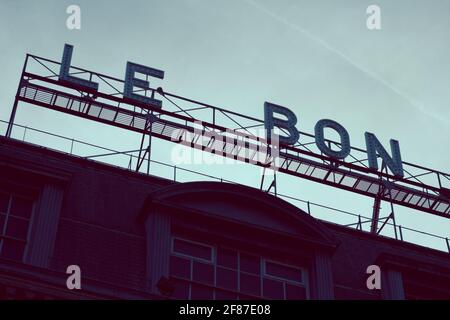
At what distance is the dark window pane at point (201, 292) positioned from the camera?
20.8 m

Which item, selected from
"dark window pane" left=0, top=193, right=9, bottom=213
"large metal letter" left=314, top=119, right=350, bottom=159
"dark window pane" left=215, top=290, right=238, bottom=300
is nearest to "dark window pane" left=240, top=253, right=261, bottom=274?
"dark window pane" left=215, top=290, right=238, bottom=300

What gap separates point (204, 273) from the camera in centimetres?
2159

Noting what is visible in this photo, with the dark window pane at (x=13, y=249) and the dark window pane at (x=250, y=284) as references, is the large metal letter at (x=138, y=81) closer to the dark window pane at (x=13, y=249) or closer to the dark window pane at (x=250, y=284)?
the dark window pane at (x=250, y=284)

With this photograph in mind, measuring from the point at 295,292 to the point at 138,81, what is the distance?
1377cm

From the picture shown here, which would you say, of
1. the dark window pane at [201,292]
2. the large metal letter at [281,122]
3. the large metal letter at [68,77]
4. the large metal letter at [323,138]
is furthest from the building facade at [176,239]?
the large metal letter at [323,138]

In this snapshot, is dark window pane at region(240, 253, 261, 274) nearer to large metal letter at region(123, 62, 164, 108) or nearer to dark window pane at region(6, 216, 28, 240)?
dark window pane at region(6, 216, 28, 240)

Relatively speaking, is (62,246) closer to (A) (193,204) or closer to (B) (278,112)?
(A) (193,204)

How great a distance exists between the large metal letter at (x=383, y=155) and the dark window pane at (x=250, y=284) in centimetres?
1397

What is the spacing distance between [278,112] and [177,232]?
543 inches

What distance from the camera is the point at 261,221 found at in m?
23.2

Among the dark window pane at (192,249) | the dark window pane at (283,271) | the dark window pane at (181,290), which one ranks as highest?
the dark window pane at (192,249)

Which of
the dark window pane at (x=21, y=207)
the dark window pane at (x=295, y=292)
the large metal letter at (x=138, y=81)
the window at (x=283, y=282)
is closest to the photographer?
the dark window pane at (x=21, y=207)

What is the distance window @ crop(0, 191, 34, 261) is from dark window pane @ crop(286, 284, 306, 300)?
22.5 feet

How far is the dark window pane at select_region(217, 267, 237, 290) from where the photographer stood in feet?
70.6
